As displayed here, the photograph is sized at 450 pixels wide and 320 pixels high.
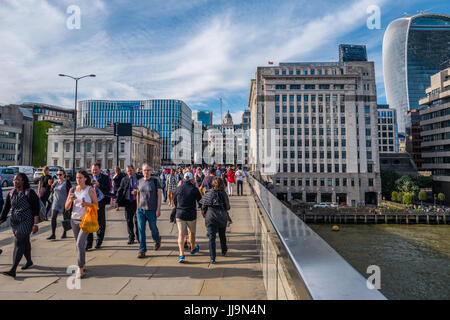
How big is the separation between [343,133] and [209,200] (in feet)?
236

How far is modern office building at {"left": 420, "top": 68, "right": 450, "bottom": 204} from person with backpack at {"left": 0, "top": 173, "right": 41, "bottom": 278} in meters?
79.4

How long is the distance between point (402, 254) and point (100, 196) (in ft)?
132

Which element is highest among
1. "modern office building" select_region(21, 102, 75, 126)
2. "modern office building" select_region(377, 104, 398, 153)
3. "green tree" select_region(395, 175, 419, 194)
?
"modern office building" select_region(21, 102, 75, 126)

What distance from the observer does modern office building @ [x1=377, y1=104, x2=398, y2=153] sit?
114312mm

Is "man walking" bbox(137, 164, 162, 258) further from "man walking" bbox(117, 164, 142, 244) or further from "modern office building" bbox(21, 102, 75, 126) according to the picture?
"modern office building" bbox(21, 102, 75, 126)

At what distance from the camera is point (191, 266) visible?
5.46 m

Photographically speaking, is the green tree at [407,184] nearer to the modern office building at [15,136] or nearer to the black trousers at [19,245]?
the black trousers at [19,245]

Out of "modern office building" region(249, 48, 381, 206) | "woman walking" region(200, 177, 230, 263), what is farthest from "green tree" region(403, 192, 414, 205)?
"woman walking" region(200, 177, 230, 263)
